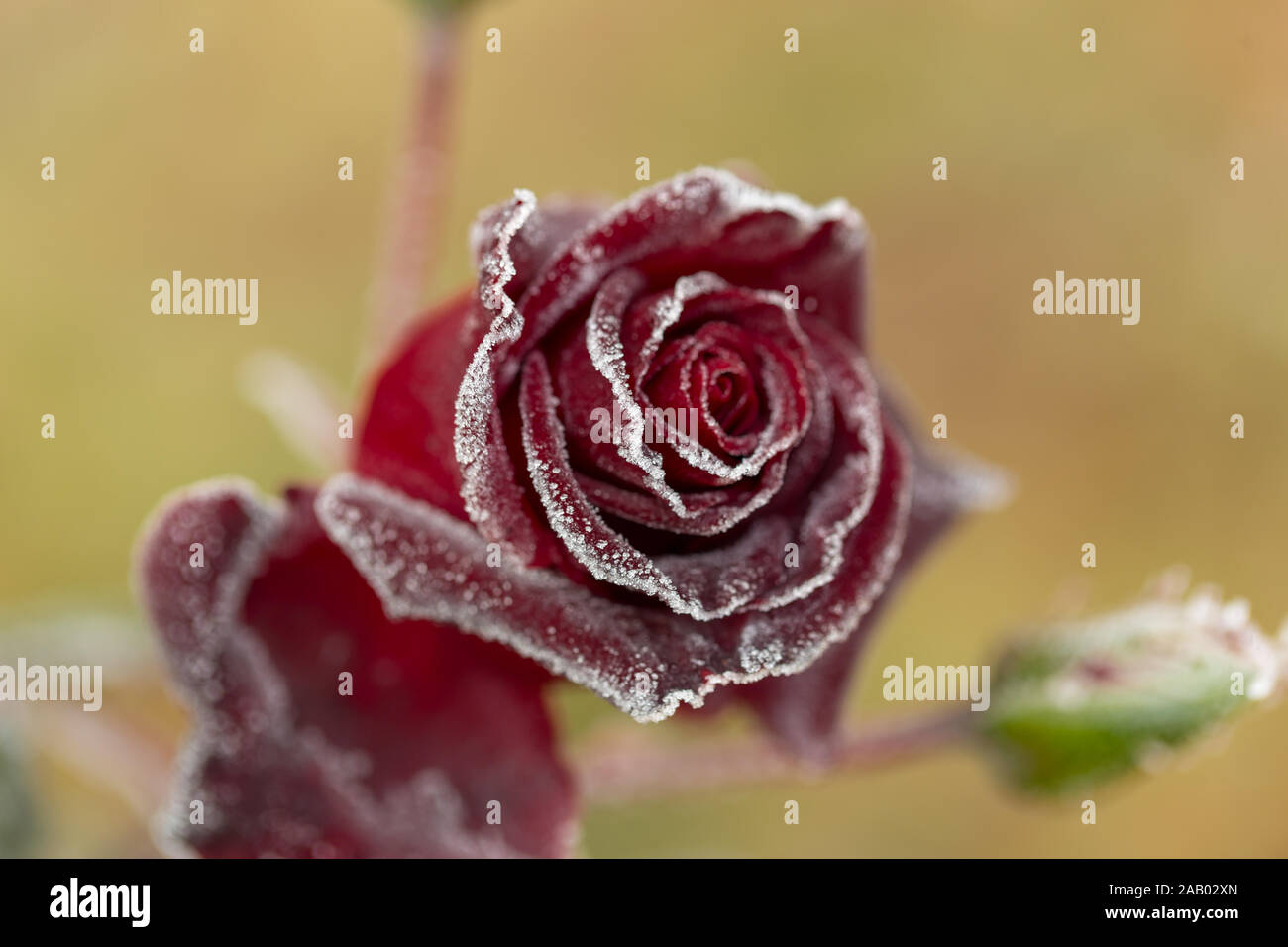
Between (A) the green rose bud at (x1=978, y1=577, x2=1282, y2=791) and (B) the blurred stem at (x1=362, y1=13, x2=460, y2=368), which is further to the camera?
(B) the blurred stem at (x1=362, y1=13, x2=460, y2=368)

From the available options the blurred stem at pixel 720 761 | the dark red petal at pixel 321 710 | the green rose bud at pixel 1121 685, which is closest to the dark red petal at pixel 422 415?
the dark red petal at pixel 321 710

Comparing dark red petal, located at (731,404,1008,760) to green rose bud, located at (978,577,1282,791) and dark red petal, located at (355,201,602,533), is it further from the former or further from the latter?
dark red petal, located at (355,201,602,533)

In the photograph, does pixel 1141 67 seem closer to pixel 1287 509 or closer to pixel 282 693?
pixel 1287 509

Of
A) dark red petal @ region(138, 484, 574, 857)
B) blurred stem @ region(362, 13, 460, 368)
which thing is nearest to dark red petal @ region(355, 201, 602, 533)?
dark red petal @ region(138, 484, 574, 857)

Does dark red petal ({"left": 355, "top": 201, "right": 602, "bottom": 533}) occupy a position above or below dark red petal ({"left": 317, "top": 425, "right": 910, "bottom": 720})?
above

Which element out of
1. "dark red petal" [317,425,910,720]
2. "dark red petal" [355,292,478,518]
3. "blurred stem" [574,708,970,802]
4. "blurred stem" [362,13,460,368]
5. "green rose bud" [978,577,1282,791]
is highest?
"blurred stem" [362,13,460,368]

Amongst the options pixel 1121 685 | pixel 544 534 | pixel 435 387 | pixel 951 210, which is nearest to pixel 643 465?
pixel 544 534
